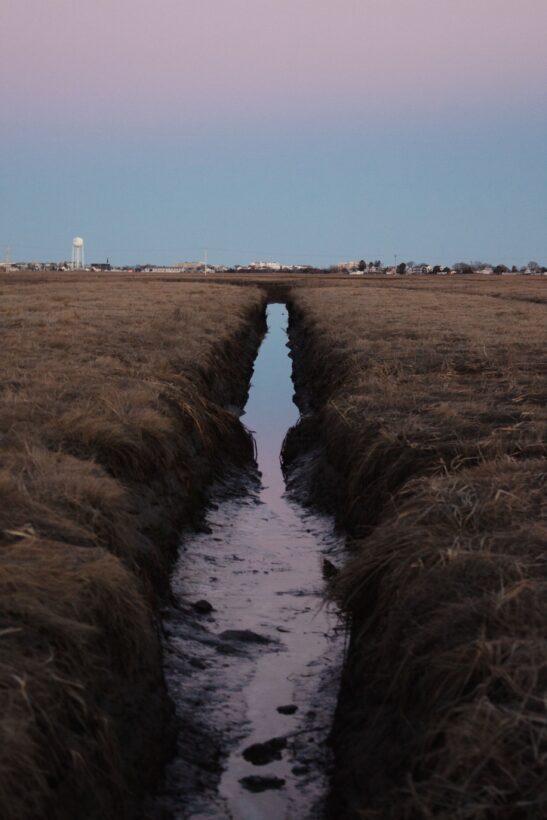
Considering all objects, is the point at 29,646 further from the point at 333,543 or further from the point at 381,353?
the point at 381,353

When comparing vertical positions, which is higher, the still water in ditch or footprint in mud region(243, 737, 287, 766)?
the still water in ditch

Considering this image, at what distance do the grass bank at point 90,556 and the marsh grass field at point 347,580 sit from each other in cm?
2

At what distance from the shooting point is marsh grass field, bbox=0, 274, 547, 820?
419 centimetres

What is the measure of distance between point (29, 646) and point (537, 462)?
15.7 feet

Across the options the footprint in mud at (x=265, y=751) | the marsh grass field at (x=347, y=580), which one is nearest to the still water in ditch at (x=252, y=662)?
the footprint in mud at (x=265, y=751)

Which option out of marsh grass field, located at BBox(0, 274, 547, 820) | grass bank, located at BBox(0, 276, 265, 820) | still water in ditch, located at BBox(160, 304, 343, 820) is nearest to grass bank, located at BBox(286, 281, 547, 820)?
marsh grass field, located at BBox(0, 274, 547, 820)

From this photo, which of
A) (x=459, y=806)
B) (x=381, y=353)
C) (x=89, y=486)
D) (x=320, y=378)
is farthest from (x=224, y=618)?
(x=320, y=378)

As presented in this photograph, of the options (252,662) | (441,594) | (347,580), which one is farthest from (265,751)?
(441,594)

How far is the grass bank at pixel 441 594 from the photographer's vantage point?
12.9 ft

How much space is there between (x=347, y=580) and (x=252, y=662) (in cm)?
130

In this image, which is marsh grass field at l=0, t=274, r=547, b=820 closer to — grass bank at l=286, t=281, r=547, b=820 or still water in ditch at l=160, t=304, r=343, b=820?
grass bank at l=286, t=281, r=547, b=820

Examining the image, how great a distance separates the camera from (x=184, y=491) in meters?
10.5

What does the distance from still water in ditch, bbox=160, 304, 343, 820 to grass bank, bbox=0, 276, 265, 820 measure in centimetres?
33

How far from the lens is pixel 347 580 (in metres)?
6.72
